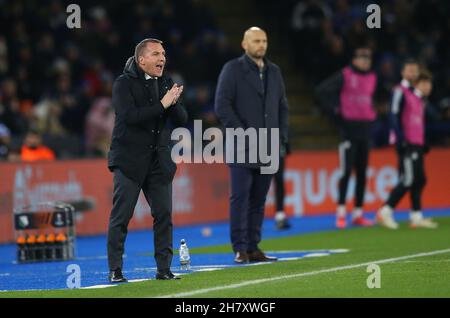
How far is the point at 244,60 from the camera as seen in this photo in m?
13.9

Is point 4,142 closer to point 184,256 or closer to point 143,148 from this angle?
point 184,256

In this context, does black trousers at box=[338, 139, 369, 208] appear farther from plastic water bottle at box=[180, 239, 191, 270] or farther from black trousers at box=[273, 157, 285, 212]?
plastic water bottle at box=[180, 239, 191, 270]

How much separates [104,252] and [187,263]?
4.45m

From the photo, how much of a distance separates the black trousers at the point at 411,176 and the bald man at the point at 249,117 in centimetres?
553

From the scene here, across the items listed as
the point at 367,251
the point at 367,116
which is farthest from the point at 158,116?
the point at 367,116

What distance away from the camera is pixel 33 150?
794 inches

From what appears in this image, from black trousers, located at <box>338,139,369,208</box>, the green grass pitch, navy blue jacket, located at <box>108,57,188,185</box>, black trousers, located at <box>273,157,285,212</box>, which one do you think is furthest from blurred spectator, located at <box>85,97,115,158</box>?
navy blue jacket, located at <box>108,57,188,185</box>

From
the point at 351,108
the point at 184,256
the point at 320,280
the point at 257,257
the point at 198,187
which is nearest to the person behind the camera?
the point at 320,280

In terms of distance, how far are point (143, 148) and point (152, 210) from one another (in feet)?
1.91

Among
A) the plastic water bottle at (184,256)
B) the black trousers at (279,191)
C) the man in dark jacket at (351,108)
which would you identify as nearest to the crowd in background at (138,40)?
the man in dark jacket at (351,108)

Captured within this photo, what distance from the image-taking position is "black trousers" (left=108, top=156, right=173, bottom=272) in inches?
453
